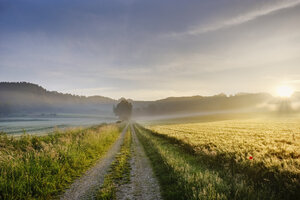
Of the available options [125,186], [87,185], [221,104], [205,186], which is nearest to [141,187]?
[125,186]

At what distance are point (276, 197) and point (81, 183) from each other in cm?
787

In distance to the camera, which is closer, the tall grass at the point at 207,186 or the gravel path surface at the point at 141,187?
the tall grass at the point at 207,186

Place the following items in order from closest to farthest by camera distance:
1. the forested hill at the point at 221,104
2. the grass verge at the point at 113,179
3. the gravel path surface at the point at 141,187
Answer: the grass verge at the point at 113,179 → the gravel path surface at the point at 141,187 → the forested hill at the point at 221,104

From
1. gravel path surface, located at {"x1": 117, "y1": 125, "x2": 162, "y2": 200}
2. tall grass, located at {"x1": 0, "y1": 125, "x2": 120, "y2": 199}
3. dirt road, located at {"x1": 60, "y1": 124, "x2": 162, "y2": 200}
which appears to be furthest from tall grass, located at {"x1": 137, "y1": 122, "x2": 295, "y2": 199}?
tall grass, located at {"x1": 0, "y1": 125, "x2": 120, "y2": 199}

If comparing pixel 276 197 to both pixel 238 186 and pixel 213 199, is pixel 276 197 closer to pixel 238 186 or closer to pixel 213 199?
pixel 238 186

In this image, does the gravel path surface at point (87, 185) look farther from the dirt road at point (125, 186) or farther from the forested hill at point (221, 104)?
the forested hill at point (221, 104)

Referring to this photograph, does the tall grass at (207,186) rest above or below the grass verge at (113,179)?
above

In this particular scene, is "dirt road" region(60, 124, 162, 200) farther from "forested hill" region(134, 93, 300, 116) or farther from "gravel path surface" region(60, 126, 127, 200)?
"forested hill" region(134, 93, 300, 116)

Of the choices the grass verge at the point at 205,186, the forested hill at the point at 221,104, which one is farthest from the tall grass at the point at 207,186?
the forested hill at the point at 221,104

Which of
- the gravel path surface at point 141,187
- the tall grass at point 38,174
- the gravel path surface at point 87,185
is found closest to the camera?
the tall grass at point 38,174

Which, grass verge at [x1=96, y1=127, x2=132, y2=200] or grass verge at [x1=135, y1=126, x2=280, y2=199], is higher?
grass verge at [x1=135, y1=126, x2=280, y2=199]

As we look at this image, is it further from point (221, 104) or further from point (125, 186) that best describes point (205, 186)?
point (221, 104)

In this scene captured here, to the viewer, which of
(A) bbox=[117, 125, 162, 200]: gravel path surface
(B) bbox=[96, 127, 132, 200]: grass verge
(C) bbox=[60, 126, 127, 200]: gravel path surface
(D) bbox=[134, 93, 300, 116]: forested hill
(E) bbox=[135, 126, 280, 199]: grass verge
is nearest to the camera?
(E) bbox=[135, 126, 280, 199]: grass verge

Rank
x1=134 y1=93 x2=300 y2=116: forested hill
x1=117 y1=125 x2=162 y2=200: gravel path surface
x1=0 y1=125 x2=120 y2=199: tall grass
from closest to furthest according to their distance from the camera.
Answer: x1=0 y1=125 x2=120 y2=199: tall grass
x1=117 y1=125 x2=162 y2=200: gravel path surface
x1=134 y1=93 x2=300 y2=116: forested hill
